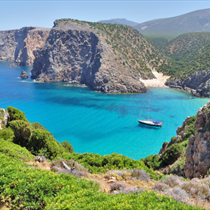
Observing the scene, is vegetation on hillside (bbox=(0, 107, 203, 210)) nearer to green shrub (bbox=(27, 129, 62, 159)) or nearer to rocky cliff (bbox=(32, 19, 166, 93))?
green shrub (bbox=(27, 129, 62, 159))

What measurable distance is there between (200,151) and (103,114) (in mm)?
38468

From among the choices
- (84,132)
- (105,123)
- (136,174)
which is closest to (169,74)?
(105,123)

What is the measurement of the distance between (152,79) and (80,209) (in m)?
97.9

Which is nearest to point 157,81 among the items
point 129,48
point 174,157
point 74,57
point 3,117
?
point 129,48

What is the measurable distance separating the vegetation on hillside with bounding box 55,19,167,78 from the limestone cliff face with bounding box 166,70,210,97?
56.1 feet

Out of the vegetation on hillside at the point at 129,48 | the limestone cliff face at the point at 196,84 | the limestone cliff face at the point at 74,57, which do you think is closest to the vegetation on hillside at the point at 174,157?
the limestone cliff face at the point at 196,84

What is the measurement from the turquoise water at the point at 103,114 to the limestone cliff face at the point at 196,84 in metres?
5.18

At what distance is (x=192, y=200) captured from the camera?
28.2 ft

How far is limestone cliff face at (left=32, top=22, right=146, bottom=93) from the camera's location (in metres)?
89.8

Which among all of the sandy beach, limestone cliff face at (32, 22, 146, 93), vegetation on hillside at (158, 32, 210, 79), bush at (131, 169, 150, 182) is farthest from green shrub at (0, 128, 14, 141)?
vegetation on hillside at (158, 32, 210, 79)

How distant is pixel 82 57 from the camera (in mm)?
100000

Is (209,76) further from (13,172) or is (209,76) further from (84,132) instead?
(13,172)

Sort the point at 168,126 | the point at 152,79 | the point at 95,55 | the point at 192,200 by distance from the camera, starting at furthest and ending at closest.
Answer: the point at 152,79, the point at 95,55, the point at 168,126, the point at 192,200

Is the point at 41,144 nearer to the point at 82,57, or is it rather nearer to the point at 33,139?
the point at 33,139
